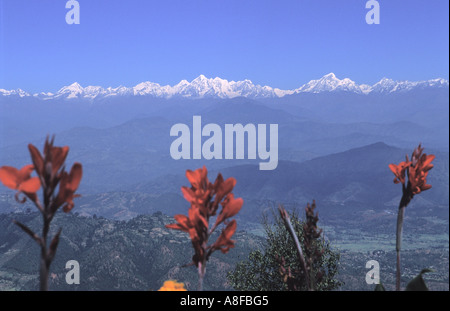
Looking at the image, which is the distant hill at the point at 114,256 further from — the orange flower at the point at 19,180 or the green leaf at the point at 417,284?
the orange flower at the point at 19,180

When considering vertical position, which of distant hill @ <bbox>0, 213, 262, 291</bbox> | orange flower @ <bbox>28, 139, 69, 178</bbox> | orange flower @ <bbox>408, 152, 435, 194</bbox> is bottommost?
orange flower @ <bbox>28, 139, 69, 178</bbox>

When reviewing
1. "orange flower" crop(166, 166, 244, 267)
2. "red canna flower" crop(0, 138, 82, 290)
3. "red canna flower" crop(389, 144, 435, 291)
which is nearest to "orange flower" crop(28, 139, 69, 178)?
"red canna flower" crop(0, 138, 82, 290)

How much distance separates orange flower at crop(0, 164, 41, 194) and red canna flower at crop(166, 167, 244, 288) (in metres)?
0.65

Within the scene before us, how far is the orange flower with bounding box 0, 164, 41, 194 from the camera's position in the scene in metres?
1.74

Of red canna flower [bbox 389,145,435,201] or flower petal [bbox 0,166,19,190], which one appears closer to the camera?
flower petal [bbox 0,166,19,190]

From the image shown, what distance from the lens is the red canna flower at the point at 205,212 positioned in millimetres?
2150

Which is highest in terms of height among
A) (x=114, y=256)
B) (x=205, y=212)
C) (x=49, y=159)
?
(x=114, y=256)

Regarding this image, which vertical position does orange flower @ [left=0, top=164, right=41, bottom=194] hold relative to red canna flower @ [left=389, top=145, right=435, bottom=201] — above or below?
below

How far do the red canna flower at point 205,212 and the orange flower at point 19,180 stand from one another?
2.13ft

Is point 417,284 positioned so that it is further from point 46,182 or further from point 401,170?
point 46,182

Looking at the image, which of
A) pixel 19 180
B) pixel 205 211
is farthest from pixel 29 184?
pixel 205 211

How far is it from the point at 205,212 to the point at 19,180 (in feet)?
2.64

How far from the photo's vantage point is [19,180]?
1.78 meters

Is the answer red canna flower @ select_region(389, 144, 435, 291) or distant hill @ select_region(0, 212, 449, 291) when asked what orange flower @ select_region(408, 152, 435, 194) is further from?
distant hill @ select_region(0, 212, 449, 291)
